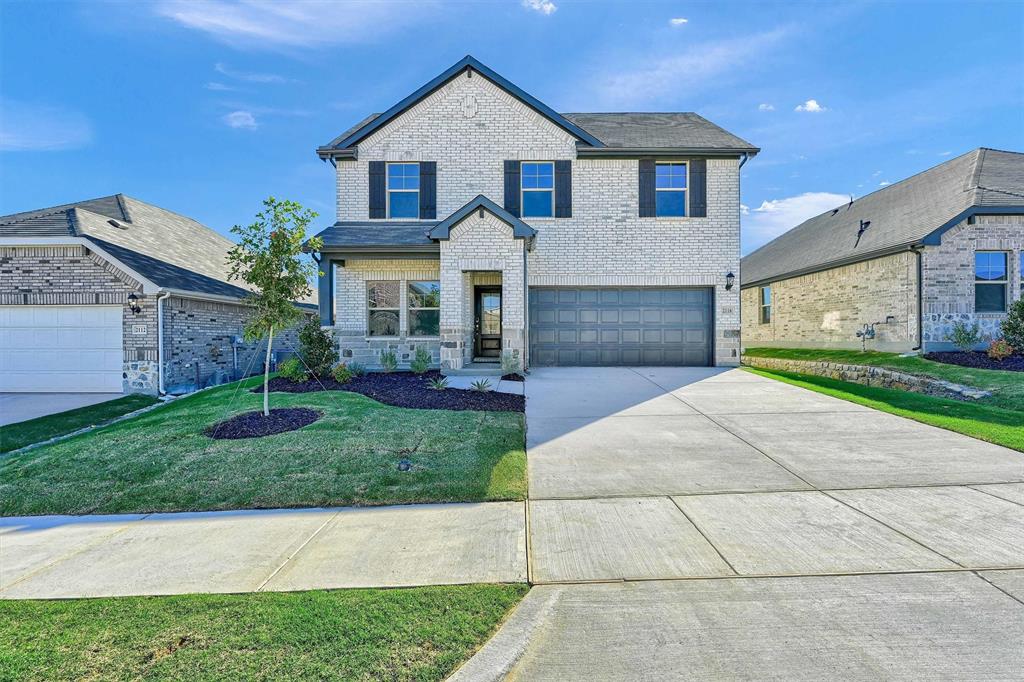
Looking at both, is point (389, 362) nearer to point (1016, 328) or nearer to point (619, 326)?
point (619, 326)

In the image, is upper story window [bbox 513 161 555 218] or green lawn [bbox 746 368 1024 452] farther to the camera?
upper story window [bbox 513 161 555 218]

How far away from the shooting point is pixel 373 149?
14648 mm

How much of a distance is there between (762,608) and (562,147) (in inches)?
550

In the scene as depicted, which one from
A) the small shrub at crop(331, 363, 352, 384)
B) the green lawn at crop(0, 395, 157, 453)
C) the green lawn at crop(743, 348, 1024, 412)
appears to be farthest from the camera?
the small shrub at crop(331, 363, 352, 384)

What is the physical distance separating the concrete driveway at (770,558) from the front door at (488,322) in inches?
342

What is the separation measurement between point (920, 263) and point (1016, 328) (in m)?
2.67

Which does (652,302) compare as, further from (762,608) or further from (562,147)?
(762,608)

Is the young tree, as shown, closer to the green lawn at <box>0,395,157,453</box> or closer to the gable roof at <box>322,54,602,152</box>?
the green lawn at <box>0,395,157,453</box>

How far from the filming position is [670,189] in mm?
14797

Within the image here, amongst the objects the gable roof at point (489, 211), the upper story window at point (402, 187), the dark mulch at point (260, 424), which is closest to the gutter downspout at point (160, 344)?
the dark mulch at point (260, 424)

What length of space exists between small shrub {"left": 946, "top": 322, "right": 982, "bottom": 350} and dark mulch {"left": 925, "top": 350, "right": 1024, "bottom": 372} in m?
0.20

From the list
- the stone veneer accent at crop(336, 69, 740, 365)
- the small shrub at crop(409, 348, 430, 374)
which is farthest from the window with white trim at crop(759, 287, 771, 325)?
the small shrub at crop(409, 348, 430, 374)

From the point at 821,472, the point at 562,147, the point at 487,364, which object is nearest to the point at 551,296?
the point at 487,364

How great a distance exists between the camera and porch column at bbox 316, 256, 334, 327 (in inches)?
535
